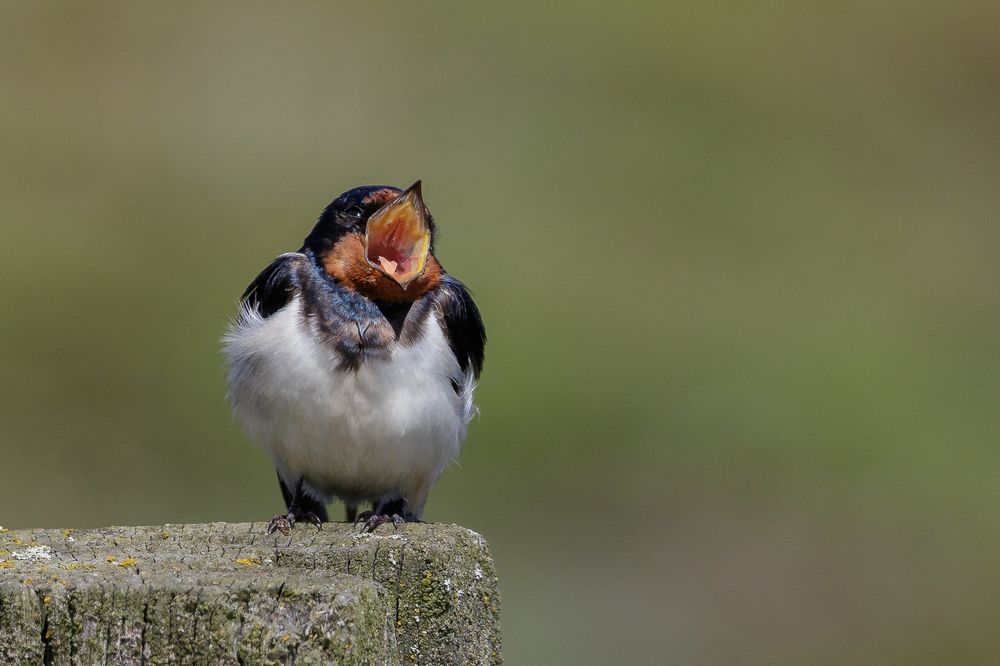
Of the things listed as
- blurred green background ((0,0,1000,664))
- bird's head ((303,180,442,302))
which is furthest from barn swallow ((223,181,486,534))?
blurred green background ((0,0,1000,664))

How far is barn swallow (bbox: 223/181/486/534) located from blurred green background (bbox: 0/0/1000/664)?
127 inches

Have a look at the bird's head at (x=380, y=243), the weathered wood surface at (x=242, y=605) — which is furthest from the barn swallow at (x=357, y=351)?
the weathered wood surface at (x=242, y=605)

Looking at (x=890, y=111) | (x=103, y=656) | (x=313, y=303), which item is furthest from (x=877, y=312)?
(x=103, y=656)

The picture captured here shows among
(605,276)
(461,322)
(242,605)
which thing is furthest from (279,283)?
(605,276)

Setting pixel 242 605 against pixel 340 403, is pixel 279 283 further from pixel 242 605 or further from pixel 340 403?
pixel 242 605

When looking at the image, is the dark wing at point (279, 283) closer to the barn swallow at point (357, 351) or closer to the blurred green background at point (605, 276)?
the barn swallow at point (357, 351)

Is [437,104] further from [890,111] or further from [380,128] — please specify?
[890,111]

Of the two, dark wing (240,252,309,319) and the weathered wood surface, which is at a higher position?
dark wing (240,252,309,319)

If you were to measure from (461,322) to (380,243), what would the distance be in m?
0.45

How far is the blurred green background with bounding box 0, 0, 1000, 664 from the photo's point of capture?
873 centimetres

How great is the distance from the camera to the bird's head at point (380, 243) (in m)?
4.61

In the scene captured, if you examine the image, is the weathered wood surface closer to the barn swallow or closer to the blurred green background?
the barn swallow

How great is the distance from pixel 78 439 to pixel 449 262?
289 centimetres

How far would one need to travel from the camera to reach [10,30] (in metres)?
13.9
